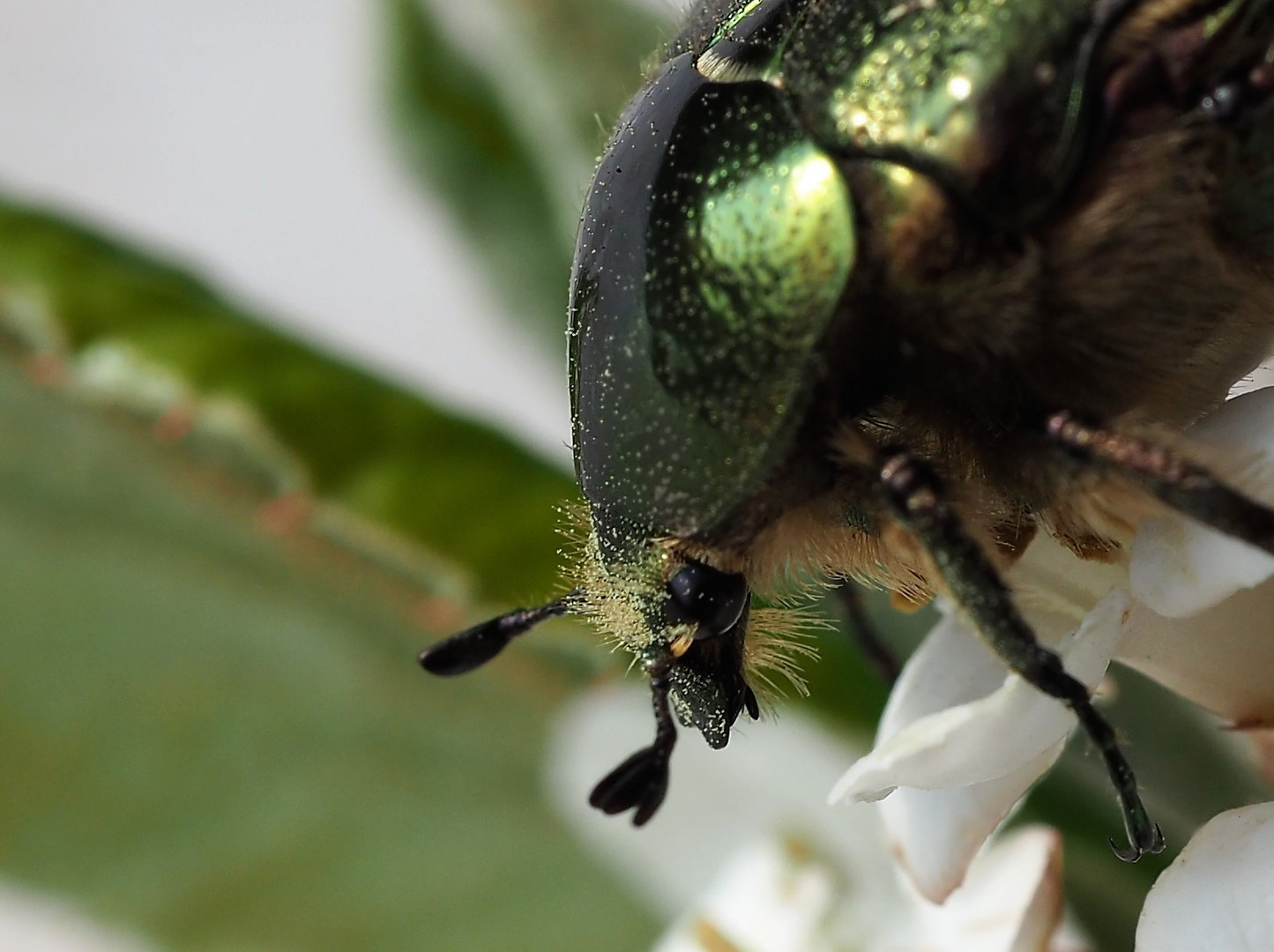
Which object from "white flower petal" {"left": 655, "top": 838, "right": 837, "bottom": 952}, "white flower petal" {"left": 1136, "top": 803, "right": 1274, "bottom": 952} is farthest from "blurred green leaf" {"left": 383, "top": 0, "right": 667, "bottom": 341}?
"white flower petal" {"left": 1136, "top": 803, "right": 1274, "bottom": 952}

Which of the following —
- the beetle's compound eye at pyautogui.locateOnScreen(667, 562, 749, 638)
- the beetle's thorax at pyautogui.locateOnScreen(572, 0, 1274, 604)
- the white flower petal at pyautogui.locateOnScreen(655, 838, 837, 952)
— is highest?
the beetle's thorax at pyautogui.locateOnScreen(572, 0, 1274, 604)

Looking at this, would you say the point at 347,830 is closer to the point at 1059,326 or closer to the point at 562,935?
the point at 562,935

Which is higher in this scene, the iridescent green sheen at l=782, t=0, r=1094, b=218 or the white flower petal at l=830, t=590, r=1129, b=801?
the iridescent green sheen at l=782, t=0, r=1094, b=218

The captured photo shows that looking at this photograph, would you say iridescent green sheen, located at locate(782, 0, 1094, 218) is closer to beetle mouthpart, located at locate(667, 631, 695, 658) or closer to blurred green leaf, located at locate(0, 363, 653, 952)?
beetle mouthpart, located at locate(667, 631, 695, 658)

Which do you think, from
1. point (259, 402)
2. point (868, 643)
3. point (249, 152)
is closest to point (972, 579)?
point (868, 643)

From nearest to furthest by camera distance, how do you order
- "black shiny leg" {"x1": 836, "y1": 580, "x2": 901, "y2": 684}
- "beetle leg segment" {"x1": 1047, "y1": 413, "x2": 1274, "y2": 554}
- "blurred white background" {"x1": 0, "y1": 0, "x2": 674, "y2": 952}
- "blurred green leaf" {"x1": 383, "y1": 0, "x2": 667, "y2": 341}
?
1. "beetle leg segment" {"x1": 1047, "y1": 413, "x2": 1274, "y2": 554}
2. "black shiny leg" {"x1": 836, "y1": 580, "x2": 901, "y2": 684}
3. "blurred green leaf" {"x1": 383, "y1": 0, "x2": 667, "y2": 341}
4. "blurred white background" {"x1": 0, "y1": 0, "x2": 674, "y2": 952}

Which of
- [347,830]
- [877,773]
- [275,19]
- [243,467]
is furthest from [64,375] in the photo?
[275,19]
